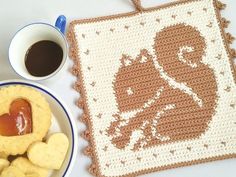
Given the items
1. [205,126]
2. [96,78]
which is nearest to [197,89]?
[205,126]

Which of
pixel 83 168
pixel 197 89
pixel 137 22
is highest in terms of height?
pixel 137 22

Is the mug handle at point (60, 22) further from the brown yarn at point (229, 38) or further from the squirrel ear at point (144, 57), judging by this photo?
the brown yarn at point (229, 38)

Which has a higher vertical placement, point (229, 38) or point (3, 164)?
point (229, 38)

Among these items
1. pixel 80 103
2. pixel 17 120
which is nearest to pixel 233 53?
pixel 80 103

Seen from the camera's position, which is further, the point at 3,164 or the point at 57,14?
the point at 57,14

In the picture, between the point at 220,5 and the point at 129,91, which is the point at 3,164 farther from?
the point at 220,5

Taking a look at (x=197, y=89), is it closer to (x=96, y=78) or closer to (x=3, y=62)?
(x=96, y=78)

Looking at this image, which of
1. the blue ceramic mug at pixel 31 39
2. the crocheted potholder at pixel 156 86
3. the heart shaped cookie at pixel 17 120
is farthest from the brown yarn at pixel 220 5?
the heart shaped cookie at pixel 17 120
